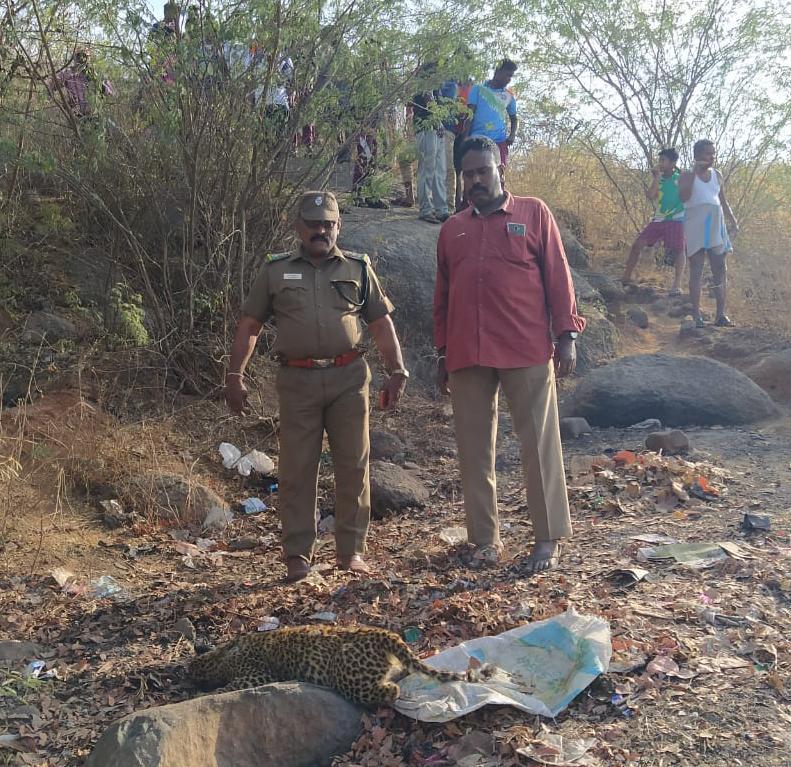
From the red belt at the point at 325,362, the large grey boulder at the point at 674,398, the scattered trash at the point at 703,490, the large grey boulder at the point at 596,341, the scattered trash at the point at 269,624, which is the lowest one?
the scattered trash at the point at 269,624

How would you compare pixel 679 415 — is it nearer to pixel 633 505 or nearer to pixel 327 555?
pixel 633 505

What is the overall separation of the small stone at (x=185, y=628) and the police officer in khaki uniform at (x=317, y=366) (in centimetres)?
61

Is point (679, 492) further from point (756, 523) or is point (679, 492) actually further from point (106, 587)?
point (106, 587)

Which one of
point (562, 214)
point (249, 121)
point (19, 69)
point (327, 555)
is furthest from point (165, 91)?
point (562, 214)

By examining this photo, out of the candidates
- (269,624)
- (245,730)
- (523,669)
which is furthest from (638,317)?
(245,730)

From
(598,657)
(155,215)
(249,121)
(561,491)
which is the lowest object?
(598,657)

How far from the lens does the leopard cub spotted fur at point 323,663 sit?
3.13 meters

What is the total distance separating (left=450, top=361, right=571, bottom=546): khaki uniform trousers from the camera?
429 centimetres

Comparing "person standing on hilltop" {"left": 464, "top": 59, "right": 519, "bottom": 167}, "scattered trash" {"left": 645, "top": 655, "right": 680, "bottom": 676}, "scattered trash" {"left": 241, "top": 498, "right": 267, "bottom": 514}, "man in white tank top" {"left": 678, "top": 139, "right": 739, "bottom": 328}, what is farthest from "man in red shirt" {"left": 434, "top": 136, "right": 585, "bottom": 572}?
"man in white tank top" {"left": 678, "top": 139, "right": 739, "bottom": 328}

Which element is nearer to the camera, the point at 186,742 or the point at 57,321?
the point at 186,742

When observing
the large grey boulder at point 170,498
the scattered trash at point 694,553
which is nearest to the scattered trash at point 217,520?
the large grey boulder at point 170,498

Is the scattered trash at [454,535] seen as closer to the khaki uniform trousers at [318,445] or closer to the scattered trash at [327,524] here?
the khaki uniform trousers at [318,445]

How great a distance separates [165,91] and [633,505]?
4454 millimetres

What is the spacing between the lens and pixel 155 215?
272 inches
